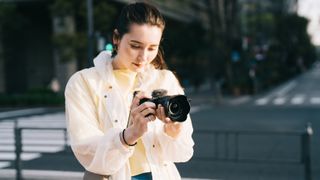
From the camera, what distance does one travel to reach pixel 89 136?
2102 mm

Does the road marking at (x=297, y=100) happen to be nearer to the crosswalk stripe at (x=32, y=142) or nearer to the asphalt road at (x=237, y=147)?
the asphalt road at (x=237, y=147)

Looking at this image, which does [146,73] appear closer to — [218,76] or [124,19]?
[124,19]

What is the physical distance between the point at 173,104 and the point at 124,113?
313 mm

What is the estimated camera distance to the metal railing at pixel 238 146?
6766 millimetres

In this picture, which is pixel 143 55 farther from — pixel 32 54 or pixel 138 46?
pixel 32 54

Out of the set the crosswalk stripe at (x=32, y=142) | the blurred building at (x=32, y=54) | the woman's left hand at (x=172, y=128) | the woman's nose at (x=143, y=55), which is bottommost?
the woman's left hand at (x=172, y=128)

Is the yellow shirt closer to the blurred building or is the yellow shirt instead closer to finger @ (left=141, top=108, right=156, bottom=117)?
finger @ (left=141, top=108, right=156, bottom=117)

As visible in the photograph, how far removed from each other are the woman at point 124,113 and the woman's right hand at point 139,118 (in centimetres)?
1

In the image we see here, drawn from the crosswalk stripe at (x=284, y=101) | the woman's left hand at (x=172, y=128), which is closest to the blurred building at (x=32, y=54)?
the crosswalk stripe at (x=284, y=101)

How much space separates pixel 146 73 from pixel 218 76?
22.7 metres

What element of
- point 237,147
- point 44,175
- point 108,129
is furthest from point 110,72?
point 237,147

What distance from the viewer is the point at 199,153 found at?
10258 millimetres

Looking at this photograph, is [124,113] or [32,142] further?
[32,142]

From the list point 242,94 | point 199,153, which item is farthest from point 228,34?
point 199,153
